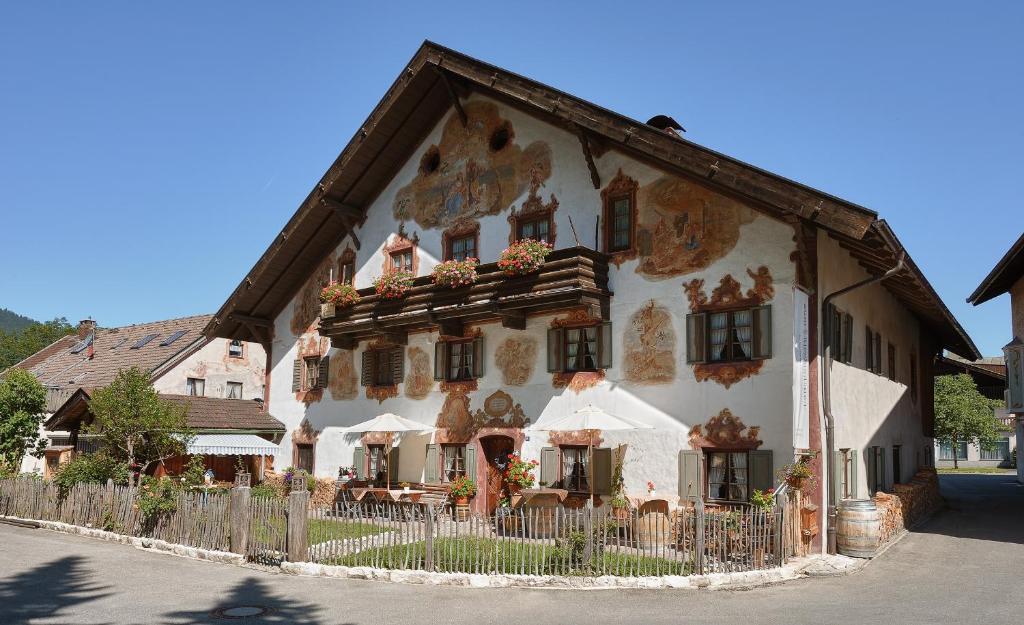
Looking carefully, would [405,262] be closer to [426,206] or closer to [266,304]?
[426,206]

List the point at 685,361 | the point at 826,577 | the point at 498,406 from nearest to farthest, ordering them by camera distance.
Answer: the point at 826,577 < the point at 685,361 < the point at 498,406

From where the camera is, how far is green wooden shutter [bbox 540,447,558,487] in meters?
19.0

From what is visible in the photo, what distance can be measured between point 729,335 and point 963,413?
44801 millimetres

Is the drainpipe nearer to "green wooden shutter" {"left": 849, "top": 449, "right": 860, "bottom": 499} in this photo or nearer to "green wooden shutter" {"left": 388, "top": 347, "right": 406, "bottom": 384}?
"green wooden shutter" {"left": 849, "top": 449, "right": 860, "bottom": 499}

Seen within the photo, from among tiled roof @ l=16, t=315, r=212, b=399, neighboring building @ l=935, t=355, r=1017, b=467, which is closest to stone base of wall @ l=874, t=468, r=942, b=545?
tiled roof @ l=16, t=315, r=212, b=399

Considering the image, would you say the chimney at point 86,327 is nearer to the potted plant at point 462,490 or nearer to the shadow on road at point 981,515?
the potted plant at point 462,490

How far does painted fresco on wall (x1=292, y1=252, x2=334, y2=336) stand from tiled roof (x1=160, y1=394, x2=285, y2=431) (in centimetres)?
276

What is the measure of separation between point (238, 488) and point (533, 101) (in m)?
10.3

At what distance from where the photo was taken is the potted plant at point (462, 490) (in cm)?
2028

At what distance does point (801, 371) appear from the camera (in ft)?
53.3

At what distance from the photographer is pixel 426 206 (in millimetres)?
23219

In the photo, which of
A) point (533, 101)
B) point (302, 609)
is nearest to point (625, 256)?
point (533, 101)

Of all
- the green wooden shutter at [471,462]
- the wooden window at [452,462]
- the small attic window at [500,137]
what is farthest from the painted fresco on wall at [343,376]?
the small attic window at [500,137]

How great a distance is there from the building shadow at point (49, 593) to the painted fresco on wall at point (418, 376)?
9302mm
